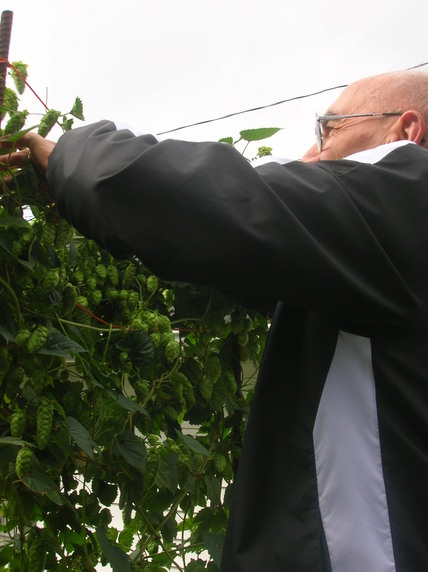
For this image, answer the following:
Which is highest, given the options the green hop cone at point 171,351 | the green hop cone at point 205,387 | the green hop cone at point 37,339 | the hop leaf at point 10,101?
the hop leaf at point 10,101

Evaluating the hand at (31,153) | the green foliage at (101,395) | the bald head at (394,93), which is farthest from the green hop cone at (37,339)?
the bald head at (394,93)

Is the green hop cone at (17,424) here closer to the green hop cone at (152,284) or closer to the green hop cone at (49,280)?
the green hop cone at (49,280)

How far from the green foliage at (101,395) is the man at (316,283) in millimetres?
355

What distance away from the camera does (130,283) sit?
186 cm

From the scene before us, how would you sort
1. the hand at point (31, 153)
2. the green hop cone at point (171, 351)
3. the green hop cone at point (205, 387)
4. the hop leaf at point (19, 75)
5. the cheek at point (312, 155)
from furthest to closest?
the green hop cone at point (205, 387) < the green hop cone at point (171, 351) < the cheek at point (312, 155) < the hop leaf at point (19, 75) < the hand at point (31, 153)

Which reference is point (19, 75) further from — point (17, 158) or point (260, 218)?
point (260, 218)

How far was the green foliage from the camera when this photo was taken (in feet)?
4.65

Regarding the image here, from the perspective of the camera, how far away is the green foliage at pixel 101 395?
142 cm

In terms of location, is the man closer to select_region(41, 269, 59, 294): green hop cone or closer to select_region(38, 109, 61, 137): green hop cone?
select_region(38, 109, 61, 137): green hop cone

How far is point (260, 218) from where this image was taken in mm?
1043

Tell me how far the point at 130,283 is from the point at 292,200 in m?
0.85

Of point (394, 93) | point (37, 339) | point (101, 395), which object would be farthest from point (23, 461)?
point (394, 93)

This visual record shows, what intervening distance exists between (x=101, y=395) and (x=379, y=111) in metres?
0.85

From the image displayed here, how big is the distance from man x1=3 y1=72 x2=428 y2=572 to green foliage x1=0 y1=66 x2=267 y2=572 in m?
0.35
